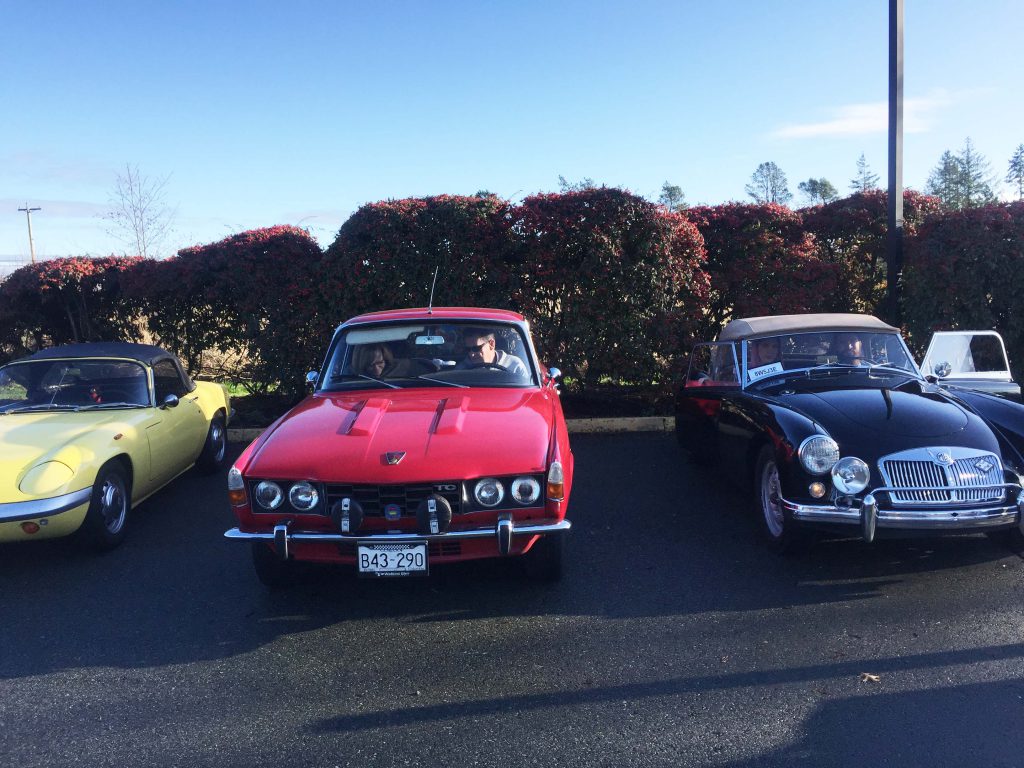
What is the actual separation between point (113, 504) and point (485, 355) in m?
2.93

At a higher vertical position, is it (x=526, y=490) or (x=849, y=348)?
(x=849, y=348)

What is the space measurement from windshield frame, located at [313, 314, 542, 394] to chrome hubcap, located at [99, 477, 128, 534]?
5.27ft

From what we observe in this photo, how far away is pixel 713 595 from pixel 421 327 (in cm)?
284

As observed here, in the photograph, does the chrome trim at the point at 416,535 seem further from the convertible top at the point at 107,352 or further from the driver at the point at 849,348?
the convertible top at the point at 107,352

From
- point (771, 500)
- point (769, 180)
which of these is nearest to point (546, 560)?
point (771, 500)

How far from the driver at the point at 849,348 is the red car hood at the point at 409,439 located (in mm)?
2666

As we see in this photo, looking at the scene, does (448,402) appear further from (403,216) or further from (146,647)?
(403,216)

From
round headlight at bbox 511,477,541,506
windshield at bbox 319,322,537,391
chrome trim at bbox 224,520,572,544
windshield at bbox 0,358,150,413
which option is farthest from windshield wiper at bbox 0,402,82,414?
round headlight at bbox 511,477,541,506

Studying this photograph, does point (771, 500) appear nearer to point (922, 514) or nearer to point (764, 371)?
point (922, 514)

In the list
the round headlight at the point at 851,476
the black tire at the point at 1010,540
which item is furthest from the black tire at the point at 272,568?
the black tire at the point at 1010,540

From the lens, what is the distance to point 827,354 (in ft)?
20.8

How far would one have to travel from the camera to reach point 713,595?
4.64 m

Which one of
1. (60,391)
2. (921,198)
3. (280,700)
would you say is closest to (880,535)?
(280,700)

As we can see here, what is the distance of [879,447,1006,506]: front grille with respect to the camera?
4555 mm
